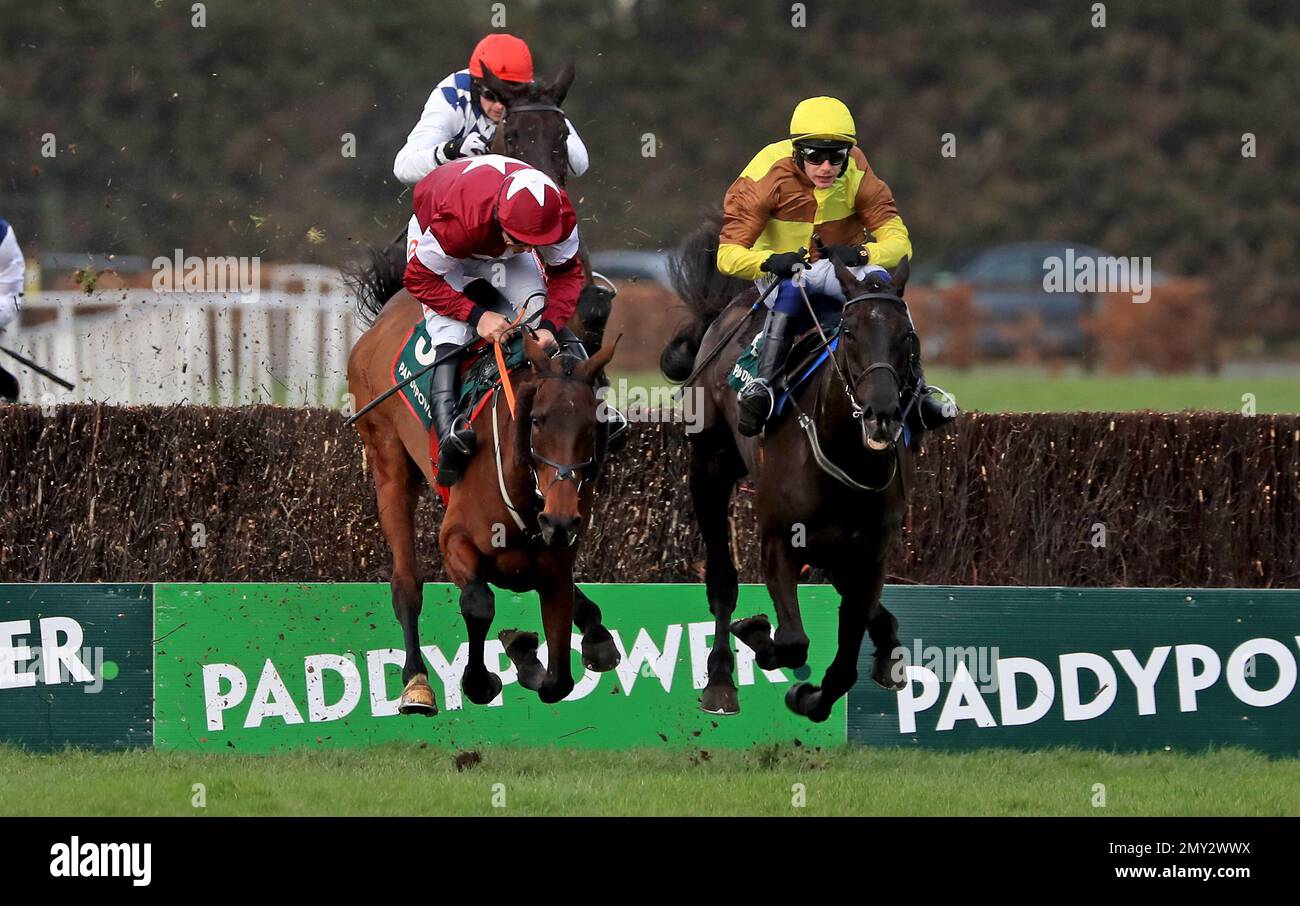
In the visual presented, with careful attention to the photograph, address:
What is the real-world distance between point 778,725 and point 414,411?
2.08 meters

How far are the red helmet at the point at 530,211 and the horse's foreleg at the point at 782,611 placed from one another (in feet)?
4.72

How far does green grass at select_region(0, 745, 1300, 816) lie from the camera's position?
743cm

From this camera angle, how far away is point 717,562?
28.0 feet

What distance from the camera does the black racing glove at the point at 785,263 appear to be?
7652 millimetres

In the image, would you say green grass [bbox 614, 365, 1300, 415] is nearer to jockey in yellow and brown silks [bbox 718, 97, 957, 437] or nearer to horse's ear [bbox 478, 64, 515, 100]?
jockey in yellow and brown silks [bbox 718, 97, 957, 437]

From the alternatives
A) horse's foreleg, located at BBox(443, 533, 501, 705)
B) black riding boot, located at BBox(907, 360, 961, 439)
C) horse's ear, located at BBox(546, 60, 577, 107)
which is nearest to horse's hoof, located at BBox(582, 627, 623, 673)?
horse's foreleg, located at BBox(443, 533, 501, 705)

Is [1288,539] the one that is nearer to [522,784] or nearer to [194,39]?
[522,784]

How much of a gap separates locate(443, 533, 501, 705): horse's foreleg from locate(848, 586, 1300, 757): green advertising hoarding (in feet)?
6.74

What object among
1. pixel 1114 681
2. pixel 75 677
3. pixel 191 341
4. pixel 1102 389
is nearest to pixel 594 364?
pixel 75 677

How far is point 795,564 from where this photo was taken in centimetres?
760

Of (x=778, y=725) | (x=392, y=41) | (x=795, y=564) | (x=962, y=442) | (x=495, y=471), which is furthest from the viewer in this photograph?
(x=392, y=41)

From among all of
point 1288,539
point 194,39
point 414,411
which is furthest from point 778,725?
point 194,39

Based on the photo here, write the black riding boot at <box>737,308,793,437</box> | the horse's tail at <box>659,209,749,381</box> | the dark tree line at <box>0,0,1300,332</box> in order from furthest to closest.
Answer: the dark tree line at <box>0,0,1300,332</box> < the horse's tail at <box>659,209,749,381</box> < the black riding boot at <box>737,308,793,437</box>

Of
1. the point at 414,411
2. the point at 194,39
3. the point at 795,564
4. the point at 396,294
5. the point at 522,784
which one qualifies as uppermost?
the point at 194,39
